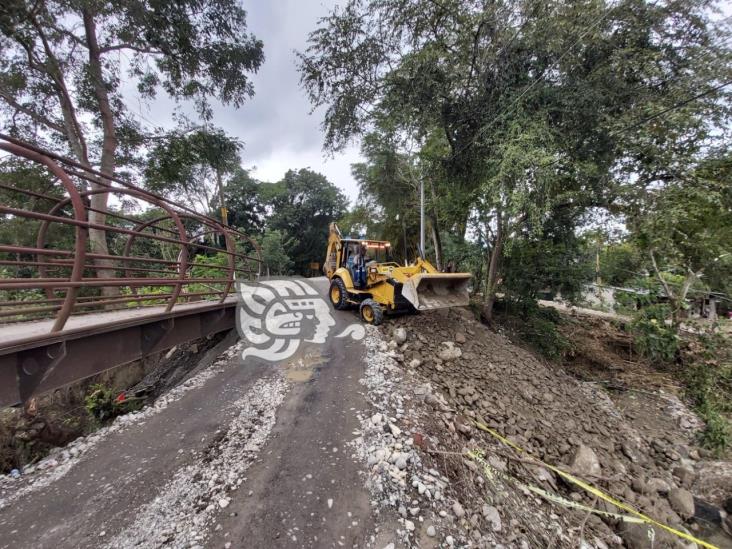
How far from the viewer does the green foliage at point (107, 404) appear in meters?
4.34

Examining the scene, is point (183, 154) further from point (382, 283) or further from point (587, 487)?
point (587, 487)

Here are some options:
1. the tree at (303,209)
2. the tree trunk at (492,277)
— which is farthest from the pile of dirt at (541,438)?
the tree at (303,209)

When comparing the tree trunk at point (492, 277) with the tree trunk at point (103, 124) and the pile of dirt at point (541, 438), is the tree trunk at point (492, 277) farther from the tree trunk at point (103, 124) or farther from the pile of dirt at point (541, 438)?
the tree trunk at point (103, 124)

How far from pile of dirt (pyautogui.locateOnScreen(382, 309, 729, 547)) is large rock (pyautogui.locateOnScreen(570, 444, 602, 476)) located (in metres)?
0.01

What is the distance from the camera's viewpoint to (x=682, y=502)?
10.5 feet

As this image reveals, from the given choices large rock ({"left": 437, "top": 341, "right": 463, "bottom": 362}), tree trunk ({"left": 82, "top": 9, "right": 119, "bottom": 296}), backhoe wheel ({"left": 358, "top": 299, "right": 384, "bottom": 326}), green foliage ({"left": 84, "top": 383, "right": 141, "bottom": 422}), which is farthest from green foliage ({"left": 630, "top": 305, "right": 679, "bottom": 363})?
tree trunk ({"left": 82, "top": 9, "right": 119, "bottom": 296})

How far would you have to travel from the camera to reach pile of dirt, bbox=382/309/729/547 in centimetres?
258

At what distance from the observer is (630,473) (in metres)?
3.65

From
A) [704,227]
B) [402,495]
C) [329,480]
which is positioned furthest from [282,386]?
[704,227]

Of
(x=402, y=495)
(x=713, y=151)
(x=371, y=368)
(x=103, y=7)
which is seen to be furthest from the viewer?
(x=103, y=7)

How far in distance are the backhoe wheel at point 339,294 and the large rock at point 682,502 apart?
6011 millimetres

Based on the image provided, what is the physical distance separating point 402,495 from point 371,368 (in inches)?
85.6

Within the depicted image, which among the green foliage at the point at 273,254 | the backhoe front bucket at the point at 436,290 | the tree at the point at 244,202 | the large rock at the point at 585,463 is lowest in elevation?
the large rock at the point at 585,463

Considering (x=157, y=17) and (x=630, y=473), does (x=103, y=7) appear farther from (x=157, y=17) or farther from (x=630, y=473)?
(x=630, y=473)
